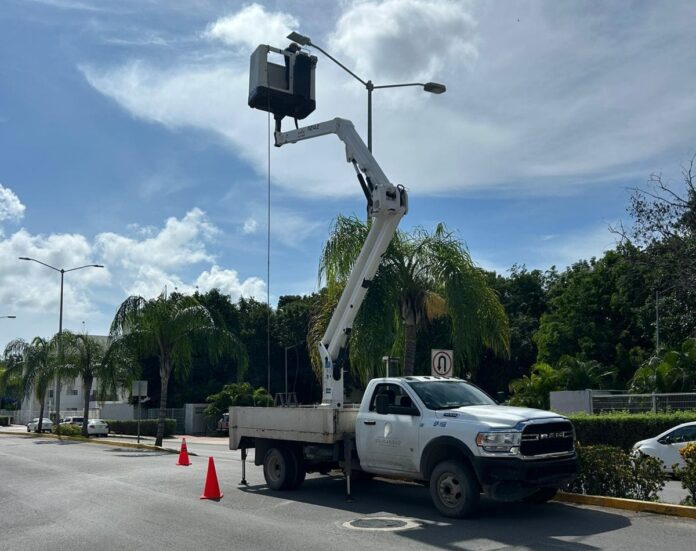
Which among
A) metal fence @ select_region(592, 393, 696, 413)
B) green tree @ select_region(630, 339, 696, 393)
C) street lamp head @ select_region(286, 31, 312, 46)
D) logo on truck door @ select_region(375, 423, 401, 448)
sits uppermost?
street lamp head @ select_region(286, 31, 312, 46)

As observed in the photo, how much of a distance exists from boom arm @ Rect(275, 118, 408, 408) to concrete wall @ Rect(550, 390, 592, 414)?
12.8 meters

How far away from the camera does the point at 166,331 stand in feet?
105

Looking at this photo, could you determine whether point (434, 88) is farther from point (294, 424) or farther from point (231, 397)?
point (231, 397)

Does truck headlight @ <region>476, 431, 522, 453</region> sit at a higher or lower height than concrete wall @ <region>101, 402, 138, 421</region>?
higher

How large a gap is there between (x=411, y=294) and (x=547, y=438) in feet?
29.7

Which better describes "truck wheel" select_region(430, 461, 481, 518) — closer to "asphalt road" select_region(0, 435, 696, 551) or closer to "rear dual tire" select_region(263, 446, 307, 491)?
"asphalt road" select_region(0, 435, 696, 551)

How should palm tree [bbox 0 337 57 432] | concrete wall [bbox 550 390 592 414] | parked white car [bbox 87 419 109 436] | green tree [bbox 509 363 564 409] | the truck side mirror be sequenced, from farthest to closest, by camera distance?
1. parked white car [bbox 87 419 109 436]
2. palm tree [bbox 0 337 57 432]
3. green tree [bbox 509 363 564 409]
4. concrete wall [bbox 550 390 592 414]
5. the truck side mirror

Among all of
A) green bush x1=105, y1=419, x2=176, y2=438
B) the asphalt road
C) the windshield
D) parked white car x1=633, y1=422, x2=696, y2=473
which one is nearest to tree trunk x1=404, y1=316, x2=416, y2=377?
the asphalt road

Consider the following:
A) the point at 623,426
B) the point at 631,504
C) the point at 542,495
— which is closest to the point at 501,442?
the point at 542,495

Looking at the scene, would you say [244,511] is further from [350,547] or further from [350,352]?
[350,352]

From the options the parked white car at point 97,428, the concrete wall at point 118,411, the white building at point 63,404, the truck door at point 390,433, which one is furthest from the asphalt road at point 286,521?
the white building at point 63,404

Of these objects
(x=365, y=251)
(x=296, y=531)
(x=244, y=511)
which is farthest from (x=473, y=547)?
(x=365, y=251)

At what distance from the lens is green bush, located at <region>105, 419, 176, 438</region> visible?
46.9 metres

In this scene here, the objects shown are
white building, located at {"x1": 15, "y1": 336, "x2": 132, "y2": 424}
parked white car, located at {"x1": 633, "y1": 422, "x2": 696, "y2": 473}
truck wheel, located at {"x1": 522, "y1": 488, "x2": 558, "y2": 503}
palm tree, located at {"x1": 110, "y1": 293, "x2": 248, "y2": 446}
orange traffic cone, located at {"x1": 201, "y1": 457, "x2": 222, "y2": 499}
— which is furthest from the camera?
white building, located at {"x1": 15, "y1": 336, "x2": 132, "y2": 424}
